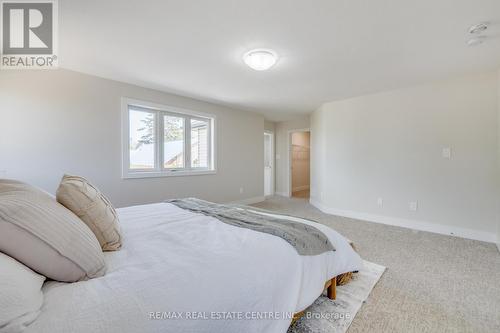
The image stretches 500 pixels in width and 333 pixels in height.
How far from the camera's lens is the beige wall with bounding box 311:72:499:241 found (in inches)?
116

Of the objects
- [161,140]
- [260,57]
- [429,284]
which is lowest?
[429,284]

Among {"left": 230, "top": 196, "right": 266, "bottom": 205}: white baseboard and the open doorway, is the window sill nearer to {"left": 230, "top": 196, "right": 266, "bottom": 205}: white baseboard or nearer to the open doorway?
{"left": 230, "top": 196, "right": 266, "bottom": 205}: white baseboard

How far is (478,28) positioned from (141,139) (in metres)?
4.16

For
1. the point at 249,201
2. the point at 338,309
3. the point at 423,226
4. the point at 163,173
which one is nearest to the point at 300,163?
the point at 249,201

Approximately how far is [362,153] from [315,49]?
2377 millimetres

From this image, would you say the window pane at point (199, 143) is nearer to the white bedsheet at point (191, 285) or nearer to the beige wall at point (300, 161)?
the white bedsheet at point (191, 285)

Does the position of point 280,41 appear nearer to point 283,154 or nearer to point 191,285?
point 191,285

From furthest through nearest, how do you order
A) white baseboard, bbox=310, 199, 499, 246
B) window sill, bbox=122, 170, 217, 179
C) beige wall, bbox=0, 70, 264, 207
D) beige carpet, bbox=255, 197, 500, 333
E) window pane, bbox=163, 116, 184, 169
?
window pane, bbox=163, 116, 184, 169, window sill, bbox=122, 170, 217, 179, white baseboard, bbox=310, 199, 499, 246, beige wall, bbox=0, 70, 264, 207, beige carpet, bbox=255, 197, 500, 333

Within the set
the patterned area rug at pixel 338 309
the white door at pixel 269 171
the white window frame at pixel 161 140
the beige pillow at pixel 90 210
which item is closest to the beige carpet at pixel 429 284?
the patterned area rug at pixel 338 309

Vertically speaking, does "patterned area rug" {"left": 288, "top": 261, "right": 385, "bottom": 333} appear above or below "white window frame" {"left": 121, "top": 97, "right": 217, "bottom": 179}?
below

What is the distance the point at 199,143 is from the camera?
446cm

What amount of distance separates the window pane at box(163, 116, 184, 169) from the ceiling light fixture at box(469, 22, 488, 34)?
387cm

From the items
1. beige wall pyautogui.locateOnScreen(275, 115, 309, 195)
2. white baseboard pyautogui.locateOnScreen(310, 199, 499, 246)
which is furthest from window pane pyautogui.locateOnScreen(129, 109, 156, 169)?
beige wall pyautogui.locateOnScreen(275, 115, 309, 195)

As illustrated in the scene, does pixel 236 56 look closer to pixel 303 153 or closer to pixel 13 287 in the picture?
pixel 13 287
